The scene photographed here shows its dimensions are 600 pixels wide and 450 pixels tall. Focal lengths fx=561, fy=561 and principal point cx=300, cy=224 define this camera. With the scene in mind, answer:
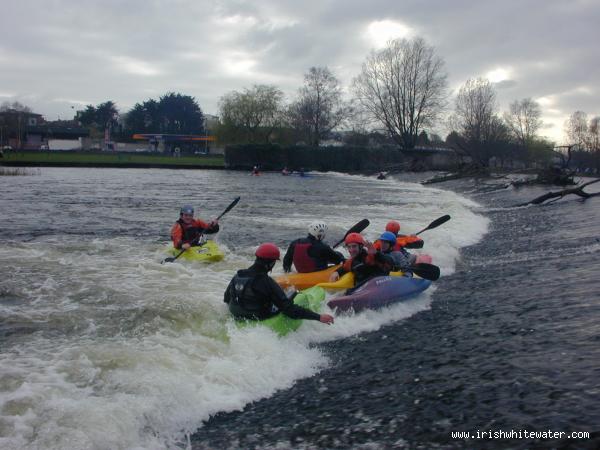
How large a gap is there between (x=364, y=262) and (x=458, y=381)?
3472mm

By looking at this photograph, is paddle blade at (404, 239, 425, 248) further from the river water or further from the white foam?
the white foam

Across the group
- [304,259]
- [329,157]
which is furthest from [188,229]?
[329,157]

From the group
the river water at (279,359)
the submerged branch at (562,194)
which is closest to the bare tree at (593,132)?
the submerged branch at (562,194)

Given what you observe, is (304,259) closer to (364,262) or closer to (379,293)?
(364,262)

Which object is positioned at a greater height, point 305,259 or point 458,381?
point 305,259

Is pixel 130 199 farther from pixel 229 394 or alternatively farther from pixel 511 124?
pixel 511 124

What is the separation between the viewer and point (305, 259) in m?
9.37

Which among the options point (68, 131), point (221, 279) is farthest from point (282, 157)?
point (221, 279)

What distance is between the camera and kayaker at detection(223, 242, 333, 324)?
648 cm

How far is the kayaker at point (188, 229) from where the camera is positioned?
11859mm

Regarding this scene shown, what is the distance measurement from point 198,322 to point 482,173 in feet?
135

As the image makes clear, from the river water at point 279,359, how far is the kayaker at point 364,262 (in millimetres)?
701

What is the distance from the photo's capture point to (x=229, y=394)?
16.8 ft

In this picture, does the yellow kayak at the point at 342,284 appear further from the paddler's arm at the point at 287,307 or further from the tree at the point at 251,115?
the tree at the point at 251,115
